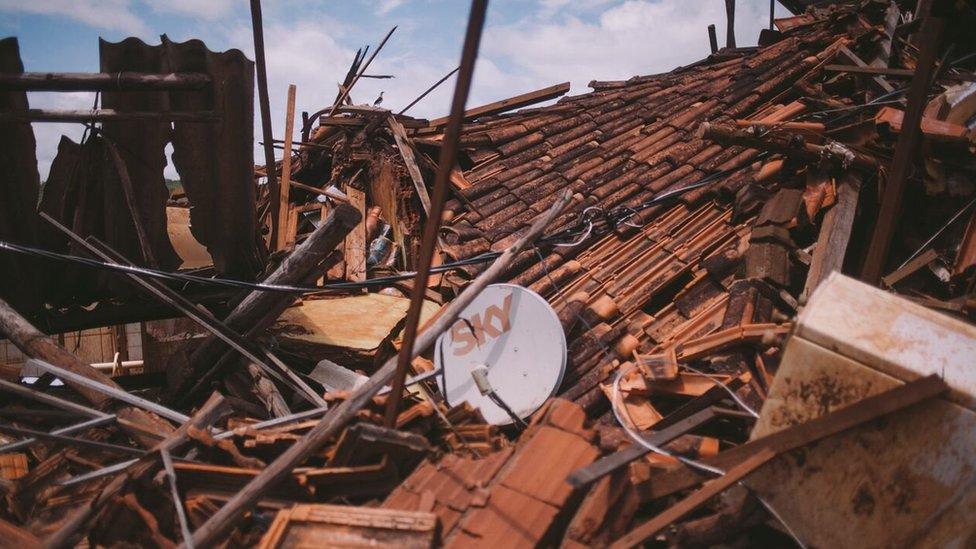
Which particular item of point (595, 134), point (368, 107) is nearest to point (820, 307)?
point (595, 134)

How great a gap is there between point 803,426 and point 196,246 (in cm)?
873

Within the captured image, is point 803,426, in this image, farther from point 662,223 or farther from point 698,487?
point 662,223

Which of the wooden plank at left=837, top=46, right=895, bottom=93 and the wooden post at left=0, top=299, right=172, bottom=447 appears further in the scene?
the wooden plank at left=837, top=46, right=895, bottom=93

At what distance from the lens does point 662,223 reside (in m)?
6.34

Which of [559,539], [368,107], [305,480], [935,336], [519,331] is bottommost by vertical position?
[559,539]

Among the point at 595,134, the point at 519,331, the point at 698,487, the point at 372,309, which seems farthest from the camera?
the point at 595,134

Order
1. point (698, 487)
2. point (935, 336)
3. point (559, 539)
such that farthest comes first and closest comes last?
point (698, 487) → point (559, 539) → point (935, 336)

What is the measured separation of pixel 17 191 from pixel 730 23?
546 inches

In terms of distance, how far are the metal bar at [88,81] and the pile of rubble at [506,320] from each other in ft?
0.11

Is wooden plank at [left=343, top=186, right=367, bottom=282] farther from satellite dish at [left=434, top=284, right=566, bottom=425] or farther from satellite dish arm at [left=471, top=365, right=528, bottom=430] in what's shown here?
satellite dish arm at [left=471, top=365, right=528, bottom=430]

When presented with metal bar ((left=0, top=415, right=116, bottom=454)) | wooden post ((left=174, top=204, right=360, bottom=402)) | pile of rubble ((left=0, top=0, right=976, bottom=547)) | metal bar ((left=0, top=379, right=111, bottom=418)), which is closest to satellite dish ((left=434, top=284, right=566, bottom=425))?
pile of rubble ((left=0, top=0, right=976, bottom=547))

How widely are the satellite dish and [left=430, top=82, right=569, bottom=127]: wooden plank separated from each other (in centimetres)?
573

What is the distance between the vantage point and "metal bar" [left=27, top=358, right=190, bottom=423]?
422 cm

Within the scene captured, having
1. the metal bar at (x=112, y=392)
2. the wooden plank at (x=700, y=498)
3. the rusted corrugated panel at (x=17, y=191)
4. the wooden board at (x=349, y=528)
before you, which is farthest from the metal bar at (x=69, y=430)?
A: the wooden plank at (x=700, y=498)
